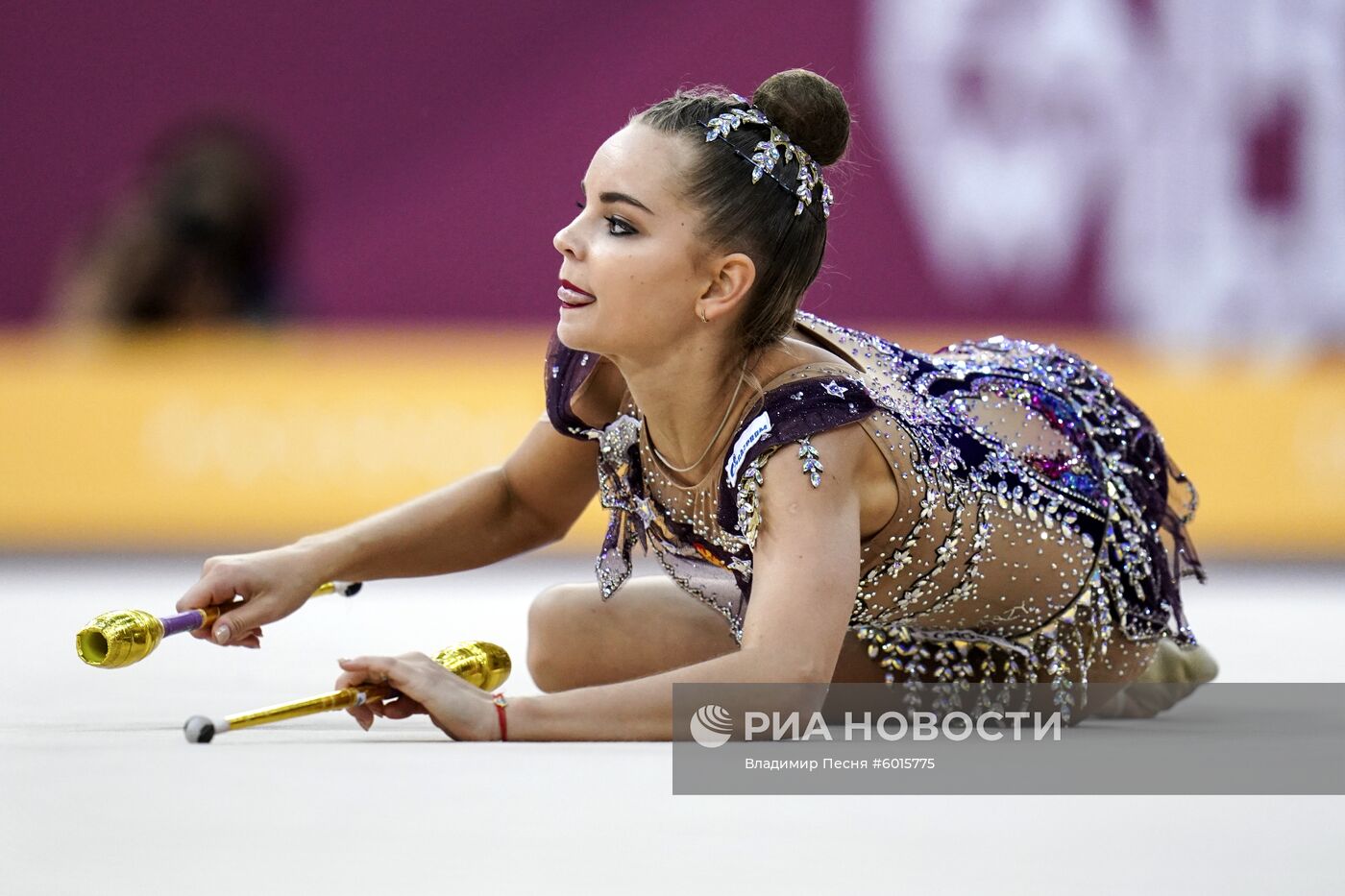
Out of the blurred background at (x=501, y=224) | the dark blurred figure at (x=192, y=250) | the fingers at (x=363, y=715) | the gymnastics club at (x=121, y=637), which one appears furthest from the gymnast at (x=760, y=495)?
the dark blurred figure at (x=192, y=250)

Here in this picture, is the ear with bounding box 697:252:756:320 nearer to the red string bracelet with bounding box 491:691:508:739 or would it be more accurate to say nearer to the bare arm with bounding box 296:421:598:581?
the bare arm with bounding box 296:421:598:581

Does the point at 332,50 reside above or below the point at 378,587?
above

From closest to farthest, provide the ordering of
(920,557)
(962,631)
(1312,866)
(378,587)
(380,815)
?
1. (1312,866)
2. (380,815)
3. (920,557)
4. (962,631)
5. (378,587)

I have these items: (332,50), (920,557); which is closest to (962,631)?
(920,557)

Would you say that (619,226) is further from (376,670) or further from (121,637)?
(121,637)

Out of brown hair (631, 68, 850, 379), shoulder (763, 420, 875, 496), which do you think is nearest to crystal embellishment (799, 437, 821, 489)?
shoulder (763, 420, 875, 496)

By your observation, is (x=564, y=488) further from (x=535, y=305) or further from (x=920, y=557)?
(x=535, y=305)

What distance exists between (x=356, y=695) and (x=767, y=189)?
2.47 feet

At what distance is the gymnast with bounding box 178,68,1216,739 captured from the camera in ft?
6.73

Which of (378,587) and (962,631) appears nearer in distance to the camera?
(962,631)

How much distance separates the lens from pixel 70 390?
212 inches

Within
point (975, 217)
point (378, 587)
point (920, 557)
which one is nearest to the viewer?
point (920, 557)

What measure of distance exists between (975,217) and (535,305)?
1511 mm

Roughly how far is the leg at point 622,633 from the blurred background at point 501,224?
2.74 meters
